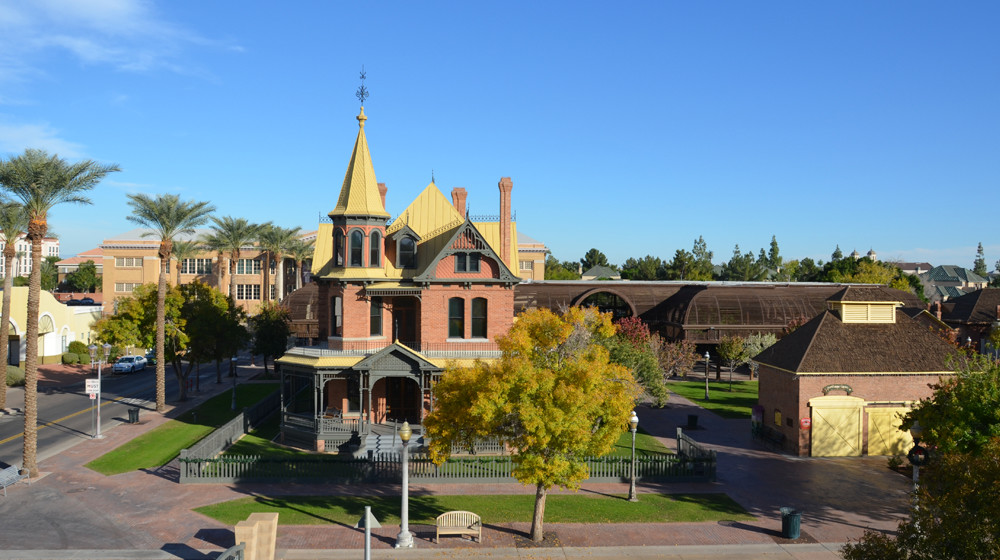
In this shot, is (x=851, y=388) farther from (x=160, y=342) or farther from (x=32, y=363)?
(x=160, y=342)

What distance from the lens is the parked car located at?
55.8 meters

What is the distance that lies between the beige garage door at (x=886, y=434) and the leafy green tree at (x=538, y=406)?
16.6 metres

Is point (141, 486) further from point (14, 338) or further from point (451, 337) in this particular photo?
point (14, 338)

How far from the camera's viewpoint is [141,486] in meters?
25.3

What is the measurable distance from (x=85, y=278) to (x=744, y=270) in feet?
401

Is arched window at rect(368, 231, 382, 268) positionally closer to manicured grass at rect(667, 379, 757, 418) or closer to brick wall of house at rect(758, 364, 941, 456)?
brick wall of house at rect(758, 364, 941, 456)

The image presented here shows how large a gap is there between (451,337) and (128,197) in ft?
66.1

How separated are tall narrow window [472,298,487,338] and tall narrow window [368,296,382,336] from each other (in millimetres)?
4860

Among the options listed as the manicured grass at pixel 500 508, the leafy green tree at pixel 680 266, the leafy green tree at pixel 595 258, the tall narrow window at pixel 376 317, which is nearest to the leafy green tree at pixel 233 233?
the tall narrow window at pixel 376 317

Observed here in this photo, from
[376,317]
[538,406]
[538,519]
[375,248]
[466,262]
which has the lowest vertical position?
[538,519]

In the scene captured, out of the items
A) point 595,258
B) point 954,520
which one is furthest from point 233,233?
point 595,258

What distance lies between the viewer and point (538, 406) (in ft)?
64.1

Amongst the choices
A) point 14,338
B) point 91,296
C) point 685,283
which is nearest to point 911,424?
A: point 685,283

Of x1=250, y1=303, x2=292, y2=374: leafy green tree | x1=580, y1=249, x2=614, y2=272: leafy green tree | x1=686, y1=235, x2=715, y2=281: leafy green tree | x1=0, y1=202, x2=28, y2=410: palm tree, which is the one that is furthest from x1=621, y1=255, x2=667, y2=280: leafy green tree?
x1=0, y1=202, x2=28, y2=410: palm tree
